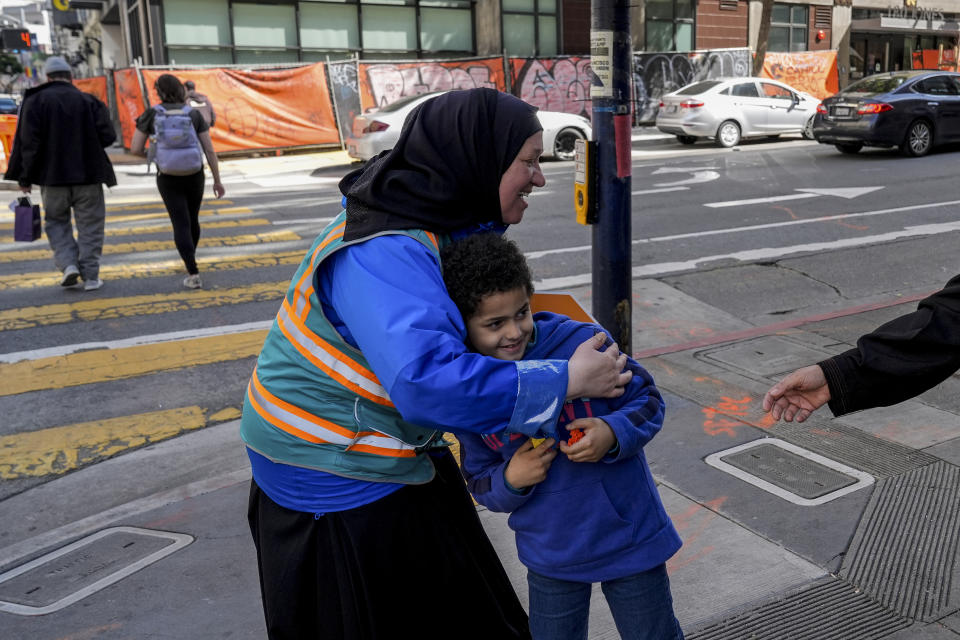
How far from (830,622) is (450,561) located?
1588 millimetres

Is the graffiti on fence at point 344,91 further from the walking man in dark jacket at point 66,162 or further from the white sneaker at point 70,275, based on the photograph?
the white sneaker at point 70,275

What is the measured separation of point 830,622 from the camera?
3.02 metres

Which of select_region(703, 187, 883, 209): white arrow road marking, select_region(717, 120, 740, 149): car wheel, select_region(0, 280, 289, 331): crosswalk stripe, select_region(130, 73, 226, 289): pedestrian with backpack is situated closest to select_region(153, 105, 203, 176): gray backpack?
select_region(130, 73, 226, 289): pedestrian with backpack

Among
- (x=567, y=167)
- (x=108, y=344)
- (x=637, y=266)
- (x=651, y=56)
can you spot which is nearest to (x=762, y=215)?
(x=637, y=266)

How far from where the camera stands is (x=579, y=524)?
6.99ft

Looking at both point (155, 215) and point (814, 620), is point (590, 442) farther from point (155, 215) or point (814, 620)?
point (155, 215)

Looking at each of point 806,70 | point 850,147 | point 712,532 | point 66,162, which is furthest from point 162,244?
point 806,70

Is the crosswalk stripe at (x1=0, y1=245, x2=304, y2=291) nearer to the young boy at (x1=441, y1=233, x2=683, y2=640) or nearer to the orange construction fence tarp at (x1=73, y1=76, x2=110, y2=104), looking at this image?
the young boy at (x1=441, y1=233, x2=683, y2=640)

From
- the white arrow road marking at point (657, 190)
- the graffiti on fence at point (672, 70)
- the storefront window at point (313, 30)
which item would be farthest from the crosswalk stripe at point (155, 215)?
the graffiti on fence at point (672, 70)

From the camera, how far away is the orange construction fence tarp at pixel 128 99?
2023cm

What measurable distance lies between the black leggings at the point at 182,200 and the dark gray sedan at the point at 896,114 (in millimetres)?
12370

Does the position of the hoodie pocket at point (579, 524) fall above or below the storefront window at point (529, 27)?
below

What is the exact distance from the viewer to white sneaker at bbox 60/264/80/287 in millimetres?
8094

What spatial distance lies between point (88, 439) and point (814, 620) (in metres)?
3.88
